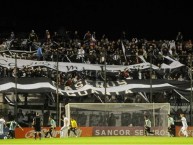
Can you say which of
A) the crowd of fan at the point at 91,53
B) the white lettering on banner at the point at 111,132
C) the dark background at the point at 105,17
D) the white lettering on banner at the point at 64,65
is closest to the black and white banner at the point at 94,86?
the crowd of fan at the point at 91,53

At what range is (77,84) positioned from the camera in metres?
39.5

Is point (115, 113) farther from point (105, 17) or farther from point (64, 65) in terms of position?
point (105, 17)

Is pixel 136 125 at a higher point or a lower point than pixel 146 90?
lower

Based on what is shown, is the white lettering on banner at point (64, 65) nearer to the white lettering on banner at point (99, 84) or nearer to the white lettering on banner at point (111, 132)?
the white lettering on banner at point (99, 84)

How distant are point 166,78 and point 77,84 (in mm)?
7042

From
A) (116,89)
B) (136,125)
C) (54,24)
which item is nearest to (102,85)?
(116,89)

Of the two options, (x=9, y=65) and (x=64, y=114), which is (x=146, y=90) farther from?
(x=9, y=65)

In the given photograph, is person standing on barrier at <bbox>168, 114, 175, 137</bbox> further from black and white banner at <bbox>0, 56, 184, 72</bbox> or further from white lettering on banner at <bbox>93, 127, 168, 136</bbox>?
black and white banner at <bbox>0, 56, 184, 72</bbox>

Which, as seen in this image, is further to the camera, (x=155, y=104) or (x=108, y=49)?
(x=108, y=49)

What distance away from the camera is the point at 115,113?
128 ft

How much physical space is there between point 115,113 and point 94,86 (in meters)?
2.56

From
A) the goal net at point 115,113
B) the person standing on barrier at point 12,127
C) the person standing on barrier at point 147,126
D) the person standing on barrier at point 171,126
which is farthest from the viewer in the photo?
the goal net at point 115,113

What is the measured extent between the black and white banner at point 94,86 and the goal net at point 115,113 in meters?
1.19

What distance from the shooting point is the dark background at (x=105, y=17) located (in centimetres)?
5844
